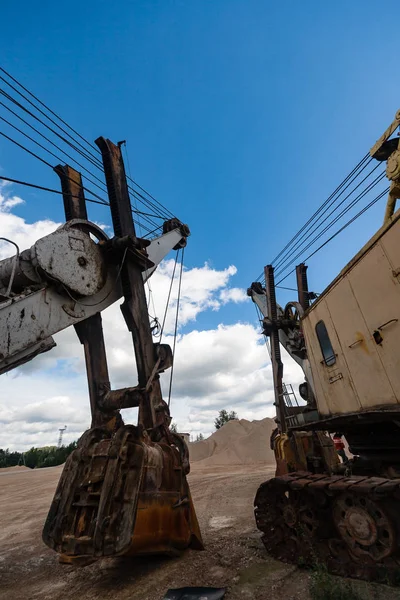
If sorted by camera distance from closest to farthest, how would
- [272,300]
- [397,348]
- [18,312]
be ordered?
[397,348], [18,312], [272,300]

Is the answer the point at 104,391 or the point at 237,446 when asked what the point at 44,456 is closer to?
the point at 237,446

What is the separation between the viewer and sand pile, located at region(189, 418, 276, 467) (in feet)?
86.6

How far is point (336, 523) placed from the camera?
12.9ft

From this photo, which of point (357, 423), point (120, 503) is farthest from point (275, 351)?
point (120, 503)

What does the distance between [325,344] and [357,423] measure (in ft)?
3.99

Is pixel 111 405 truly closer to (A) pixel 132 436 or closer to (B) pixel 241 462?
(A) pixel 132 436

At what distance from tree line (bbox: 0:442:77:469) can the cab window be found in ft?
158

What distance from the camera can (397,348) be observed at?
3.61m

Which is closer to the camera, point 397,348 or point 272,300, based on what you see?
point 397,348

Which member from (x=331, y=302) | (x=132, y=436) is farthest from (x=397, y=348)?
Result: (x=132, y=436)

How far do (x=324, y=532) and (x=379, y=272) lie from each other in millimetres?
3139

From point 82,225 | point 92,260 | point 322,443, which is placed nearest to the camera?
point 92,260

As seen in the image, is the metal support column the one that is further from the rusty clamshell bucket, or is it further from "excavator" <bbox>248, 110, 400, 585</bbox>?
"excavator" <bbox>248, 110, 400, 585</bbox>

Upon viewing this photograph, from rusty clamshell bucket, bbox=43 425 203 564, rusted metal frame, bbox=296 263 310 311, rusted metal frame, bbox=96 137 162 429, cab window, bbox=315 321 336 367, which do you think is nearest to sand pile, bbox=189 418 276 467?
rusted metal frame, bbox=296 263 310 311
